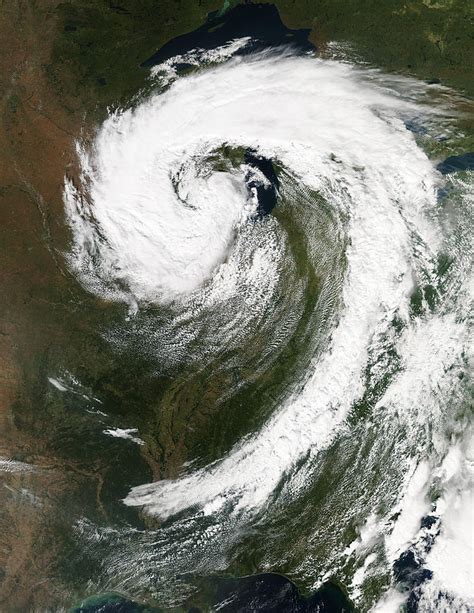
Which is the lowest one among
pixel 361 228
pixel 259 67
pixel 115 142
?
pixel 361 228

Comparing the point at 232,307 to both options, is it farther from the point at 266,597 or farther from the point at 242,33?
the point at 266,597

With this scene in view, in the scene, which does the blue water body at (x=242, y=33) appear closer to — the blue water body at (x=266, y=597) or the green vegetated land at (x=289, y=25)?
the green vegetated land at (x=289, y=25)

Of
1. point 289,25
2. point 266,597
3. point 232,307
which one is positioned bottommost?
point 266,597

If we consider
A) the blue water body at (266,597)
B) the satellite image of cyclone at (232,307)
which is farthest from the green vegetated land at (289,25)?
the blue water body at (266,597)

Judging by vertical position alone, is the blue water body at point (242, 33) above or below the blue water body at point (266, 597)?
above

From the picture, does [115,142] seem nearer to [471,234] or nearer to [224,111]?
[224,111]

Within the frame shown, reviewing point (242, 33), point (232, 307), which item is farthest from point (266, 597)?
point (242, 33)

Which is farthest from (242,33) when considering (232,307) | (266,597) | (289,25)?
(266,597)

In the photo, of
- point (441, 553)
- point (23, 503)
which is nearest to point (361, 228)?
point (441, 553)

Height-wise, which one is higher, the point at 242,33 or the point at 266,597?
the point at 242,33
